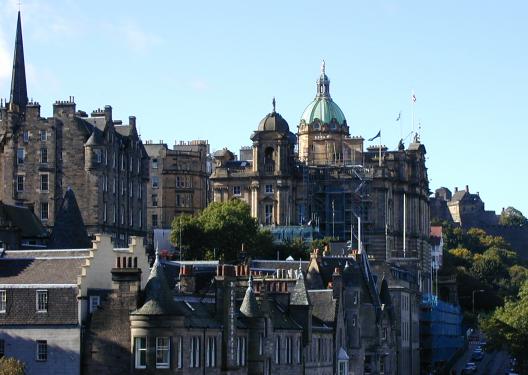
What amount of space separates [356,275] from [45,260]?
118 feet

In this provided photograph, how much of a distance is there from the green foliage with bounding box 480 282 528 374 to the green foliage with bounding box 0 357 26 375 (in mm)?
81603

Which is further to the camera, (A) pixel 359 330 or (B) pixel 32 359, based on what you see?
(A) pixel 359 330

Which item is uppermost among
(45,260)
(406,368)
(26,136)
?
(26,136)

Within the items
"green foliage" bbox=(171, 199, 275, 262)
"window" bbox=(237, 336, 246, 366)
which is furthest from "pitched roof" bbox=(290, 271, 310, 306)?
"green foliage" bbox=(171, 199, 275, 262)

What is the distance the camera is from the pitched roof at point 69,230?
354 ft

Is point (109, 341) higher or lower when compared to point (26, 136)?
lower

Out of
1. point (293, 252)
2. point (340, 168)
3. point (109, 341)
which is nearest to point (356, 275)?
point (109, 341)

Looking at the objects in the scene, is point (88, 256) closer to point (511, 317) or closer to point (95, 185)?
point (95, 185)

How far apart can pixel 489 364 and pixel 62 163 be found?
57442 millimetres

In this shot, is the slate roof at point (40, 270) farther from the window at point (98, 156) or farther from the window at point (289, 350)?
the window at point (98, 156)

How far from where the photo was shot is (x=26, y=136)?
150 metres

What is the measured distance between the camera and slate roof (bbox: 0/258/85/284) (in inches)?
3049

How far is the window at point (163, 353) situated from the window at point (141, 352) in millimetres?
596

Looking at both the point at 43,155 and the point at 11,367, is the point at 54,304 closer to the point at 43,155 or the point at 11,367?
the point at 11,367
